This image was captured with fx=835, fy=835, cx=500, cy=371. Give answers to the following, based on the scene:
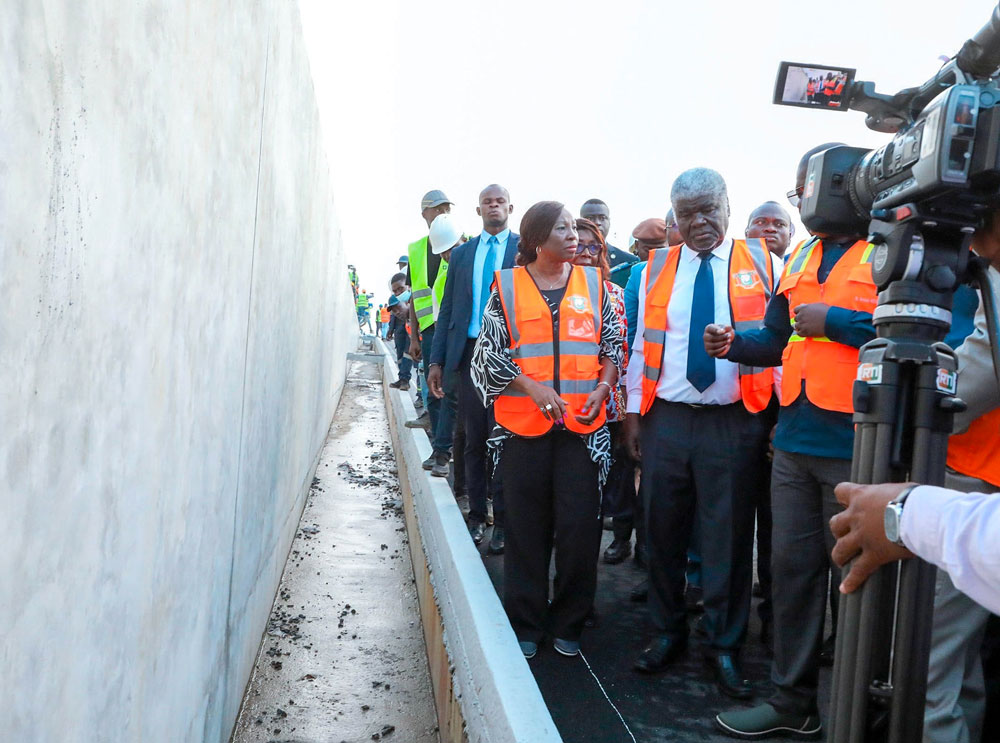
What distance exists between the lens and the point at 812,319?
267 centimetres

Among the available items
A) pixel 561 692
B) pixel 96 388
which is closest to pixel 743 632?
pixel 561 692

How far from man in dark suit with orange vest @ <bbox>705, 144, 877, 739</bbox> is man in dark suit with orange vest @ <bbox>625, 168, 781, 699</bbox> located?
35 cm

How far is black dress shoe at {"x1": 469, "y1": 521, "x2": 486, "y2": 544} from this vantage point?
16.4ft

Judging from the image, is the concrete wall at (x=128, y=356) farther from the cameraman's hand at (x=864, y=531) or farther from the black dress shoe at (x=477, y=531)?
the black dress shoe at (x=477, y=531)

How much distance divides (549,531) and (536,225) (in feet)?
4.36

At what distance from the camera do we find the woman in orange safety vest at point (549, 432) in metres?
3.45

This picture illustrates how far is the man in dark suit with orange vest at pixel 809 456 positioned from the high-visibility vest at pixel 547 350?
75cm

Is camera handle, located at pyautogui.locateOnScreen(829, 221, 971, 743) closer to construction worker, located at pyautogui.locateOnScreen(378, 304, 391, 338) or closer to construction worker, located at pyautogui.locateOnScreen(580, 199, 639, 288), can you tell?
construction worker, located at pyautogui.locateOnScreen(580, 199, 639, 288)

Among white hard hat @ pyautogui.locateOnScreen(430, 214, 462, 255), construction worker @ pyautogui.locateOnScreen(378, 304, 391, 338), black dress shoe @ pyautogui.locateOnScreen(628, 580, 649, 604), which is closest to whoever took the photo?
black dress shoe @ pyautogui.locateOnScreen(628, 580, 649, 604)

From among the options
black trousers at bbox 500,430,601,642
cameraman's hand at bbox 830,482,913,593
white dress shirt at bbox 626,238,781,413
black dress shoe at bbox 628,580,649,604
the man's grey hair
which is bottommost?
black dress shoe at bbox 628,580,649,604

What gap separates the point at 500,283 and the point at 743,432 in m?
1.20

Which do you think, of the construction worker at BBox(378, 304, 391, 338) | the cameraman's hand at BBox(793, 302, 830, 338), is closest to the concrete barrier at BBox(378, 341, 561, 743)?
the cameraman's hand at BBox(793, 302, 830, 338)

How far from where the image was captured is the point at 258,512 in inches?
156

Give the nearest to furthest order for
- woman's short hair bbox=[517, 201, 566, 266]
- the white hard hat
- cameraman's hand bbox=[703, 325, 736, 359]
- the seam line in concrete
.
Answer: cameraman's hand bbox=[703, 325, 736, 359], the seam line in concrete, woman's short hair bbox=[517, 201, 566, 266], the white hard hat
